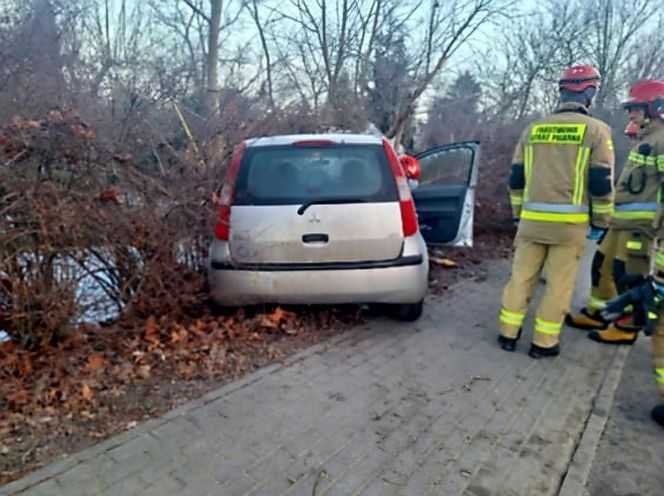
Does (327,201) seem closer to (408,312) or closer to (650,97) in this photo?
(408,312)

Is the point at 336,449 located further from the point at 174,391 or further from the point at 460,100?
the point at 460,100

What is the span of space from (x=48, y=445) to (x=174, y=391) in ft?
2.47

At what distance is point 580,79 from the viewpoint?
351cm

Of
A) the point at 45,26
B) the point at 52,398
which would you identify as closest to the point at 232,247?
the point at 52,398

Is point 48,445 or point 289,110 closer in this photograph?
point 48,445

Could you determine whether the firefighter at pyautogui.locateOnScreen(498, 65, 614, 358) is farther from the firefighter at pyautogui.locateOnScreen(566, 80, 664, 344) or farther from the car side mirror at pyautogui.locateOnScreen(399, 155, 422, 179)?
the car side mirror at pyautogui.locateOnScreen(399, 155, 422, 179)

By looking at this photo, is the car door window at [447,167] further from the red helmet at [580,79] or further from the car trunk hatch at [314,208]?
the car trunk hatch at [314,208]

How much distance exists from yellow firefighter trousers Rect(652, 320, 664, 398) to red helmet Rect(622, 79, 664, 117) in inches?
64.0

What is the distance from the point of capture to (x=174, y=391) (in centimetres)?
302

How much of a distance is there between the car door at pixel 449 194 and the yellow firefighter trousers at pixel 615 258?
1614 millimetres

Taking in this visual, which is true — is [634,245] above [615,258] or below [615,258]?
above

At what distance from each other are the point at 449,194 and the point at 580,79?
2.57 metres

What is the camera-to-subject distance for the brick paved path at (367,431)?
7.36 feet

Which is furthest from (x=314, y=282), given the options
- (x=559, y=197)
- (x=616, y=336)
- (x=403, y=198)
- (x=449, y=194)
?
(x=449, y=194)
